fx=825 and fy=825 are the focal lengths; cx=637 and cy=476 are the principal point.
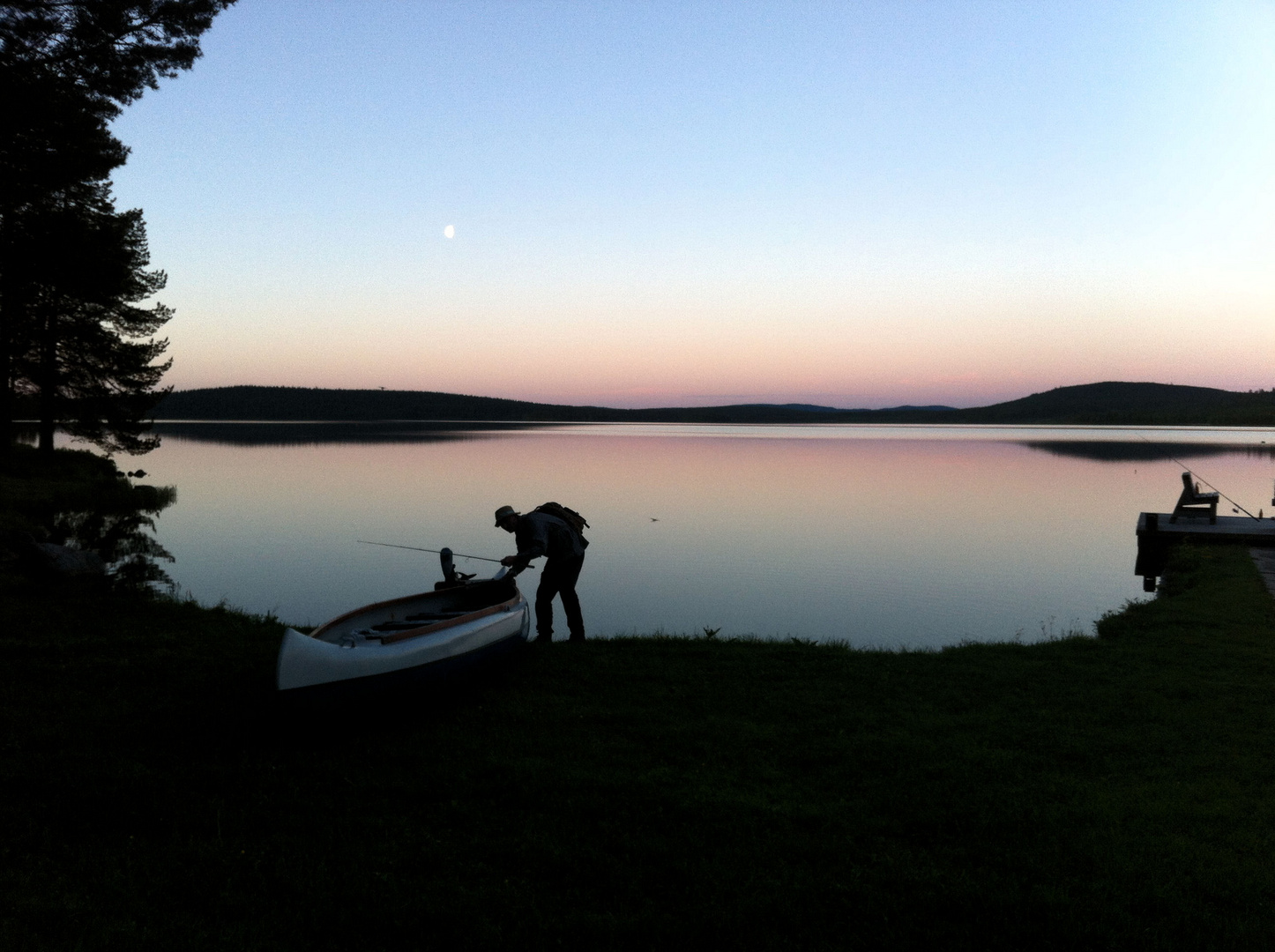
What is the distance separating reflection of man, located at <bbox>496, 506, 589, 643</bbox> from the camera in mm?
12230

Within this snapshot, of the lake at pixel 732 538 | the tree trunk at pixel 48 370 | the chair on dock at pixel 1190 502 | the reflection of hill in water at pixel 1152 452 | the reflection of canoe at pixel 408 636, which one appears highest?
the tree trunk at pixel 48 370

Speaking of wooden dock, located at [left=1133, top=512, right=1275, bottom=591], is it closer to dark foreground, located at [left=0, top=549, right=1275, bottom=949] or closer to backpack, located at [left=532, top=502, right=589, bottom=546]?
dark foreground, located at [left=0, top=549, right=1275, bottom=949]

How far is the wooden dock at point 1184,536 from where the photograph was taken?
2303 centimetres

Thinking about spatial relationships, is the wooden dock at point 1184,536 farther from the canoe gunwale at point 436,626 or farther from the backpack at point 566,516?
the canoe gunwale at point 436,626

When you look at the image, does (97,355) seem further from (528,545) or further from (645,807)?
(645,807)

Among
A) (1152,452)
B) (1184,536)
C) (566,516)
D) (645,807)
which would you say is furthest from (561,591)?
(1152,452)

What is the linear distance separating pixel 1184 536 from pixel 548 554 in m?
20.3

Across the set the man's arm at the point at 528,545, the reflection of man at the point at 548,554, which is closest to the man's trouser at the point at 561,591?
the reflection of man at the point at 548,554

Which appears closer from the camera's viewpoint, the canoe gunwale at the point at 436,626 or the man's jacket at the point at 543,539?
the canoe gunwale at the point at 436,626

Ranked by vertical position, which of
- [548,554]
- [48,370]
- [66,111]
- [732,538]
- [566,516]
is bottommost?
[732,538]

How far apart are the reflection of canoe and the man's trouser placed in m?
0.64

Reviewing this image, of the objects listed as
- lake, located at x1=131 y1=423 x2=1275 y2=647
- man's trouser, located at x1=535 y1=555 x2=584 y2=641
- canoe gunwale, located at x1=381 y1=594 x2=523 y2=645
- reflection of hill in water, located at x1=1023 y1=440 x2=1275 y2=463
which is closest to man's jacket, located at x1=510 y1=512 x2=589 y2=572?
man's trouser, located at x1=535 y1=555 x2=584 y2=641

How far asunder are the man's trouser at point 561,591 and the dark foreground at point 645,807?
178 centimetres

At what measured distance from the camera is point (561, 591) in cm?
1337
